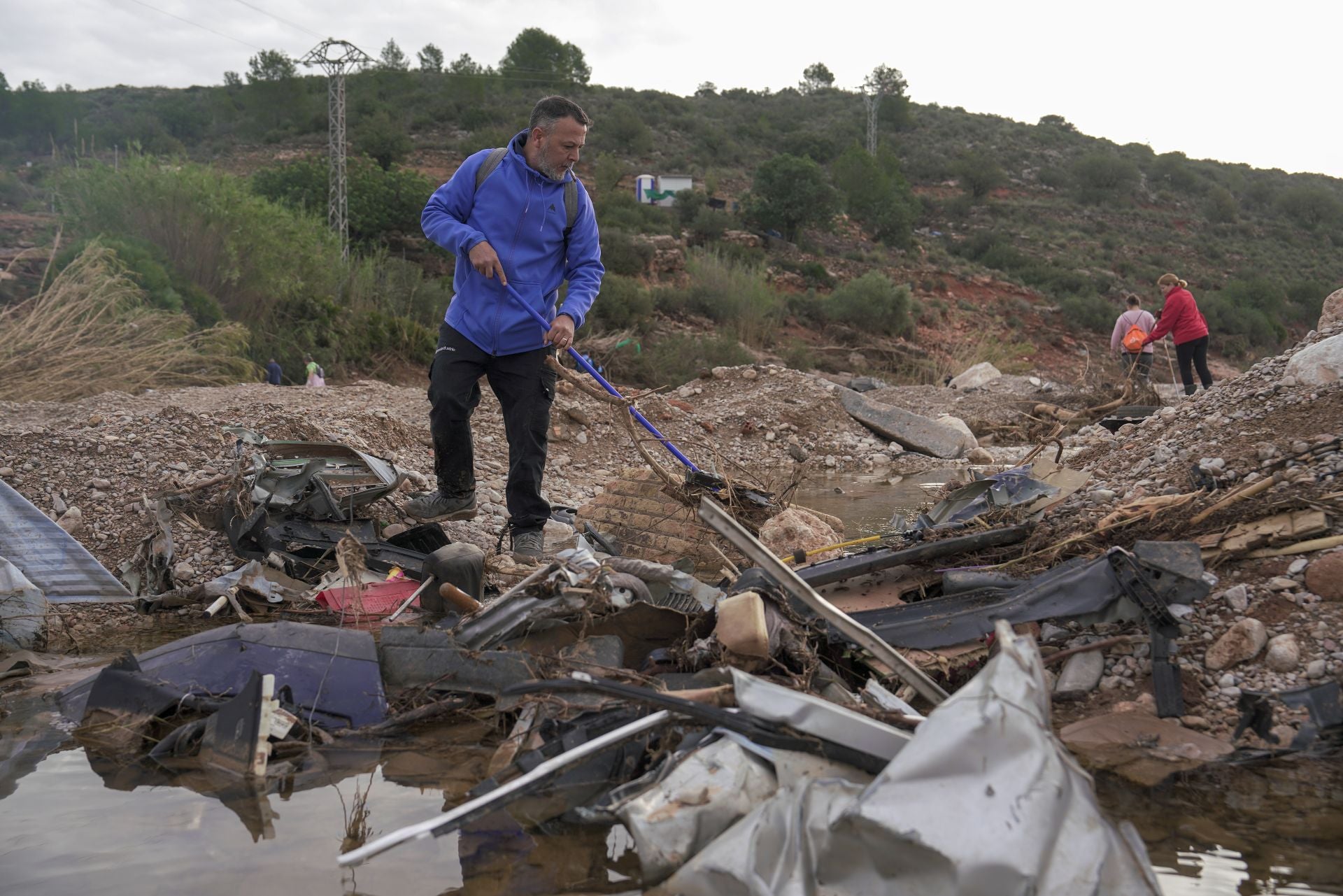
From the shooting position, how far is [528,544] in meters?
4.36

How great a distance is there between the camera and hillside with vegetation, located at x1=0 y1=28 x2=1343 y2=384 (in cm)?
1548

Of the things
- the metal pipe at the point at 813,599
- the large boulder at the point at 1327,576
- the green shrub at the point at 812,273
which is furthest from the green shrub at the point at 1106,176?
the metal pipe at the point at 813,599

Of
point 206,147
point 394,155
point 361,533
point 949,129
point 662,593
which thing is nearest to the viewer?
point 662,593

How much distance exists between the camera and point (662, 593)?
3426mm

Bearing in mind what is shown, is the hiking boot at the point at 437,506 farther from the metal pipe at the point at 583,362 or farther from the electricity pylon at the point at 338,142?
the electricity pylon at the point at 338,142

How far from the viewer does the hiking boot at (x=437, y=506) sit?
14.8 feet

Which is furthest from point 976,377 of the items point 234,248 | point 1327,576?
point 1327,576

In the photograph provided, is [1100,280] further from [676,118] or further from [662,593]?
[662,593]

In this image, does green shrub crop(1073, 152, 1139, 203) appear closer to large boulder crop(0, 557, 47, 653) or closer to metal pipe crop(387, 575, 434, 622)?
metal pipe crop(387, 575, 434, 622)

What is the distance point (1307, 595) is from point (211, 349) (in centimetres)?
1117

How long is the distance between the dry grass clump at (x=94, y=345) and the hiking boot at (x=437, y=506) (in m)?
5.27

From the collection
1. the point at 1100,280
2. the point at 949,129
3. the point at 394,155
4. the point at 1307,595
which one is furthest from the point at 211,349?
the point at 949,129

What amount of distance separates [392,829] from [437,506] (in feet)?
7.57

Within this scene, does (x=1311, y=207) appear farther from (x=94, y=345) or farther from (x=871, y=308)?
(x=94, y=345)
